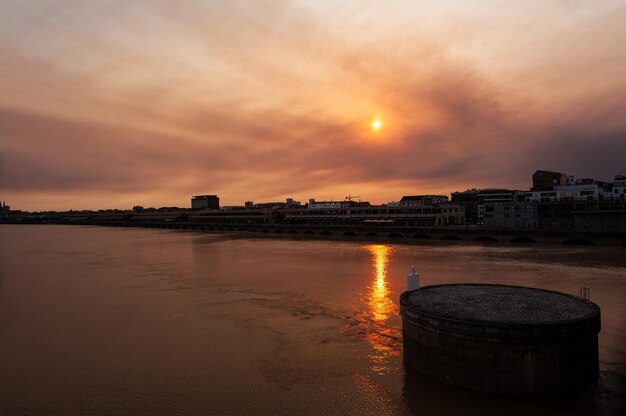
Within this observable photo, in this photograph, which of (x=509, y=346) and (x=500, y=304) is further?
(x=500, y=304)

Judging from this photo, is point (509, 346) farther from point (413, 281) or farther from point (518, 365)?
point (413, 281)

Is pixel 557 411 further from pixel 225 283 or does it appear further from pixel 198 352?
pixel 225 283

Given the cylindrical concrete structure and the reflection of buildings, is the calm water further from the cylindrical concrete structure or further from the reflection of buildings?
the cylindrical concrete structure

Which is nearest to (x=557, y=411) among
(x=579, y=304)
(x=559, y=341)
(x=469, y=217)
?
(x=559, y=341)

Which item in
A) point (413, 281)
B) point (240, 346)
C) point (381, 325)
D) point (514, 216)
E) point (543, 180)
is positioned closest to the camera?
point (413, 281)

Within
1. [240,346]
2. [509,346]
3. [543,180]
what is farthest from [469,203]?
[509,346]

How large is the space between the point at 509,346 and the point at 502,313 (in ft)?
7.65

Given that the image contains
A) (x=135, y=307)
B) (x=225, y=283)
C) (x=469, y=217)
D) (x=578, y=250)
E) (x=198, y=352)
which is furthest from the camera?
(x=469, y=217)

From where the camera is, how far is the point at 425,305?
1784cm

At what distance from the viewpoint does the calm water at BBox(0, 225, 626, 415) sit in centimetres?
1508

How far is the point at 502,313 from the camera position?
16.1m

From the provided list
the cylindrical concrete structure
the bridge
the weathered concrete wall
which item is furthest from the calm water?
the bridge

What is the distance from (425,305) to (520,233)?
80.0 m

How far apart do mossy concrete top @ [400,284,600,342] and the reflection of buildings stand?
3.01 m
